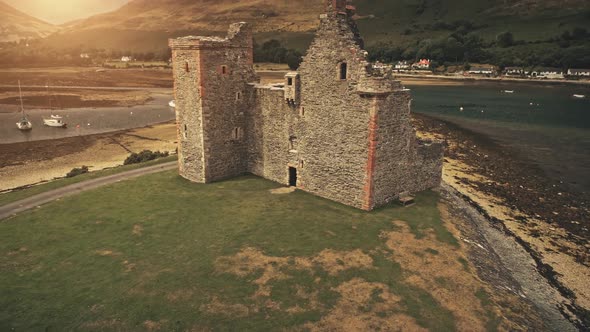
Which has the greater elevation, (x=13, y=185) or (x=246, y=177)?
(x=246, y=177)

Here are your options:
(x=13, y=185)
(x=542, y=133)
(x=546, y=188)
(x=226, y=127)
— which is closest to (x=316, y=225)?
(x=226, y=127)

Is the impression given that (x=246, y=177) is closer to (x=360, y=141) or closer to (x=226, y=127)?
(x=226, y=127)

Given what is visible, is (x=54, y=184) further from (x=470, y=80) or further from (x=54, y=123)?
(x=470, y=80)

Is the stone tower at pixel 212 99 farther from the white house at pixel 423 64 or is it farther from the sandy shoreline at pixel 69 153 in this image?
Result: the white house at pixel 423 64

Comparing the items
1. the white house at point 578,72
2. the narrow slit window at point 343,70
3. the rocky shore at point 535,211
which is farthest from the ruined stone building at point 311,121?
the white house at point 578,72

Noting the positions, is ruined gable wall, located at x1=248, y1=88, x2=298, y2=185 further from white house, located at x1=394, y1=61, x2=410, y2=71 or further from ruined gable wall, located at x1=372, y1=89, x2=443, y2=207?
white house, located at x1=394, y1=61, x2=410, y2=71

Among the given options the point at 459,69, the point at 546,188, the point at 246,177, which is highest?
the point at 459,69

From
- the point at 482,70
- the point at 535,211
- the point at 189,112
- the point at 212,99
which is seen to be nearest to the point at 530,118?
the point at 535,211
